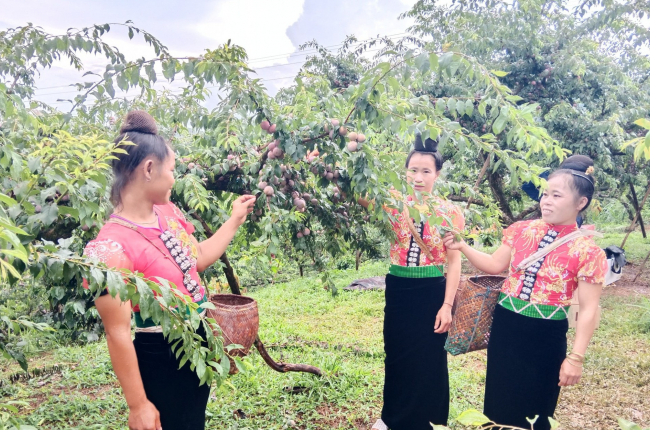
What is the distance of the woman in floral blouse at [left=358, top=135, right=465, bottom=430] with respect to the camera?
253cm

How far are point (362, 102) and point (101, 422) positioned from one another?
8.93 ft

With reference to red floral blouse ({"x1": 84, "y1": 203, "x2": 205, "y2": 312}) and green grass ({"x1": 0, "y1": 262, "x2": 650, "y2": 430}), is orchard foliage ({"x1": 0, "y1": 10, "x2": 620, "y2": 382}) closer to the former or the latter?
red floral blouse ({"x1": 84, "y1": 203, "x2": 205, "y2": 312})

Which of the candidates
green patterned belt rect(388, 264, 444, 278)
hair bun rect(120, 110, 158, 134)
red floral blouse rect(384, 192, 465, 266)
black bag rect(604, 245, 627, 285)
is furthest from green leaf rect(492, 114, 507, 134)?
black bag rect(604, 245, 627, 285)

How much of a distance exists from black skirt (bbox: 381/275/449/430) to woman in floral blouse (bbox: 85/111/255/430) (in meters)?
1.18

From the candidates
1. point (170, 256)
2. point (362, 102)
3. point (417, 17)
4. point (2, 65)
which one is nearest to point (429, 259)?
point (362, 102)

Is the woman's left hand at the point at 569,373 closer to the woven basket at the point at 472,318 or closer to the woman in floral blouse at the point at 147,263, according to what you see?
the woven basket at the point at 472,318

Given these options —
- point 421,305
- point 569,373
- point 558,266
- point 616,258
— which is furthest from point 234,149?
point 616,258

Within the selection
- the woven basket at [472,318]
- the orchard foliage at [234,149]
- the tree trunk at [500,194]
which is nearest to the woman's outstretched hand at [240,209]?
the orchard foliage at [234,149]

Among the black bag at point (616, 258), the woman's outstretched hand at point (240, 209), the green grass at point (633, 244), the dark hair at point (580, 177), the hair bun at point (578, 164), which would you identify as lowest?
the green grass at point (633, 244)

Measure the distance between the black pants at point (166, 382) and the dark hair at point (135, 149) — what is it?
20.4 inches

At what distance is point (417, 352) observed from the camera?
2580 mm

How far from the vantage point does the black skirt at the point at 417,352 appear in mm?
2568

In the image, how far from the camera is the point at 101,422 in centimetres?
308

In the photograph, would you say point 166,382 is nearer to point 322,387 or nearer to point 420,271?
point 420,271
